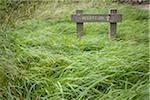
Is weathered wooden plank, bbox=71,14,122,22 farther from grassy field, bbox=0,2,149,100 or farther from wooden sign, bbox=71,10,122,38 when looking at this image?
grassy field, bbox=0,2,149,100

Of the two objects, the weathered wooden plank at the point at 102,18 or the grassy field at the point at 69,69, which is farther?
the weathered wooden plank at the point at 102,18

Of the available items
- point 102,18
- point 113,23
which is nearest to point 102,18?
point 102,18

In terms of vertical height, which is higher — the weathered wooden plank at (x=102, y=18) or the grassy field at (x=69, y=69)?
the weathered wooden plank at (x=102, y=18)

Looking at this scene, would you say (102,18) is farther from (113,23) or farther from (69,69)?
(69,69)

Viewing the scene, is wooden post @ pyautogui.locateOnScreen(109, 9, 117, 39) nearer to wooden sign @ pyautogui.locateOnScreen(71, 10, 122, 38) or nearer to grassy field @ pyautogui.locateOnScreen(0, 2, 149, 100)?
wooden sign @ pyautogui.locateOnScreen(71, 10, 122, 38)

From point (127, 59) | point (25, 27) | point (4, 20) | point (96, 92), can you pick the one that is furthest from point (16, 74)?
point (25, 27)

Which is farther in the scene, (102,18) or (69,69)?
(102,18)

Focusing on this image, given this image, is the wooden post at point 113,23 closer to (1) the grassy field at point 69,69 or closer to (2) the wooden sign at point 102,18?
(2) the wooden sign at point 102,18

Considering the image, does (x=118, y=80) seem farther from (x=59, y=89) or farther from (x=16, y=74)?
(x=16, y=74)

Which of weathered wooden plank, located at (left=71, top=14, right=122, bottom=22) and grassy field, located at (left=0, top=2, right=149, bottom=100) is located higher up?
weathered wooden plank, located at (left=71, top=14, right=122, bottom=22)

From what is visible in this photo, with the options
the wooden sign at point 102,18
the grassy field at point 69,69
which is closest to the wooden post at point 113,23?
the wooden sign at point 102,18

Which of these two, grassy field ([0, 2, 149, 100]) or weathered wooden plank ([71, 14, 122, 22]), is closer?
grassy field ([0, 2, 149, 100])

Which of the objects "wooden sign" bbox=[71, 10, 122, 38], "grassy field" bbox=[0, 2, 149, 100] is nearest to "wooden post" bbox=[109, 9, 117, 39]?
"wooden sign" bbox=[71, 10, 122, 38]

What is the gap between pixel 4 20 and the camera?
366 cm
